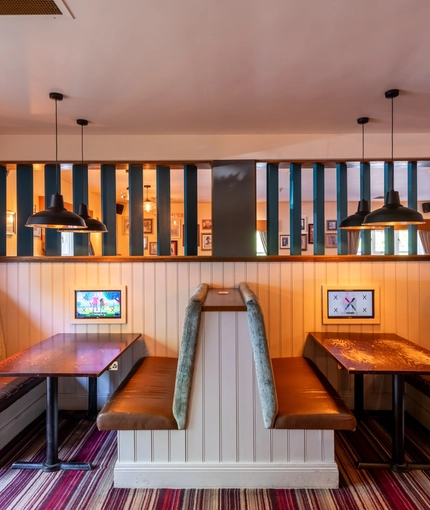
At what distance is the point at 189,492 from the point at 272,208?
91.5 inches

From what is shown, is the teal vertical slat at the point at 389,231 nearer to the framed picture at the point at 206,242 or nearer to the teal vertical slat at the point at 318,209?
the teal vertical slat at the point at 318,209

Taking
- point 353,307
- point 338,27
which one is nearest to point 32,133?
point 338,27

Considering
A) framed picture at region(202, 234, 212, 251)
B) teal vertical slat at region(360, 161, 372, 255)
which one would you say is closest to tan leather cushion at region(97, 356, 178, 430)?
teal vertical slat at region(360, 161, 372, 255)

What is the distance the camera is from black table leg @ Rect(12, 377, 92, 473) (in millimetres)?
2072

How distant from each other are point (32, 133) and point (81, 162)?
19.7 inches

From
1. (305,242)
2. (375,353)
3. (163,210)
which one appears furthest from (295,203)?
(305,242)

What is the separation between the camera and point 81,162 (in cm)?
296

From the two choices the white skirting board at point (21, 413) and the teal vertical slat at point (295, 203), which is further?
the teal vertical slat at point (295, 203)

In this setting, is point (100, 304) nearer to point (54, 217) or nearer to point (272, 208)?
point (54, 217)

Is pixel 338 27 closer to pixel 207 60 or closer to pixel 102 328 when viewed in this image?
pixel 207 60

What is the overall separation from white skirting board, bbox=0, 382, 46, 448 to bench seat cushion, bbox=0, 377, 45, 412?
26 cm

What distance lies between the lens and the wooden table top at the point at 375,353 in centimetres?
195

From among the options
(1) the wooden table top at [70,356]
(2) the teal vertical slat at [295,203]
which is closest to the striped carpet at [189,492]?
(1) the wooden table top at [70,356]

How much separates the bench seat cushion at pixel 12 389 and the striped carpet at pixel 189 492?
0.42m
